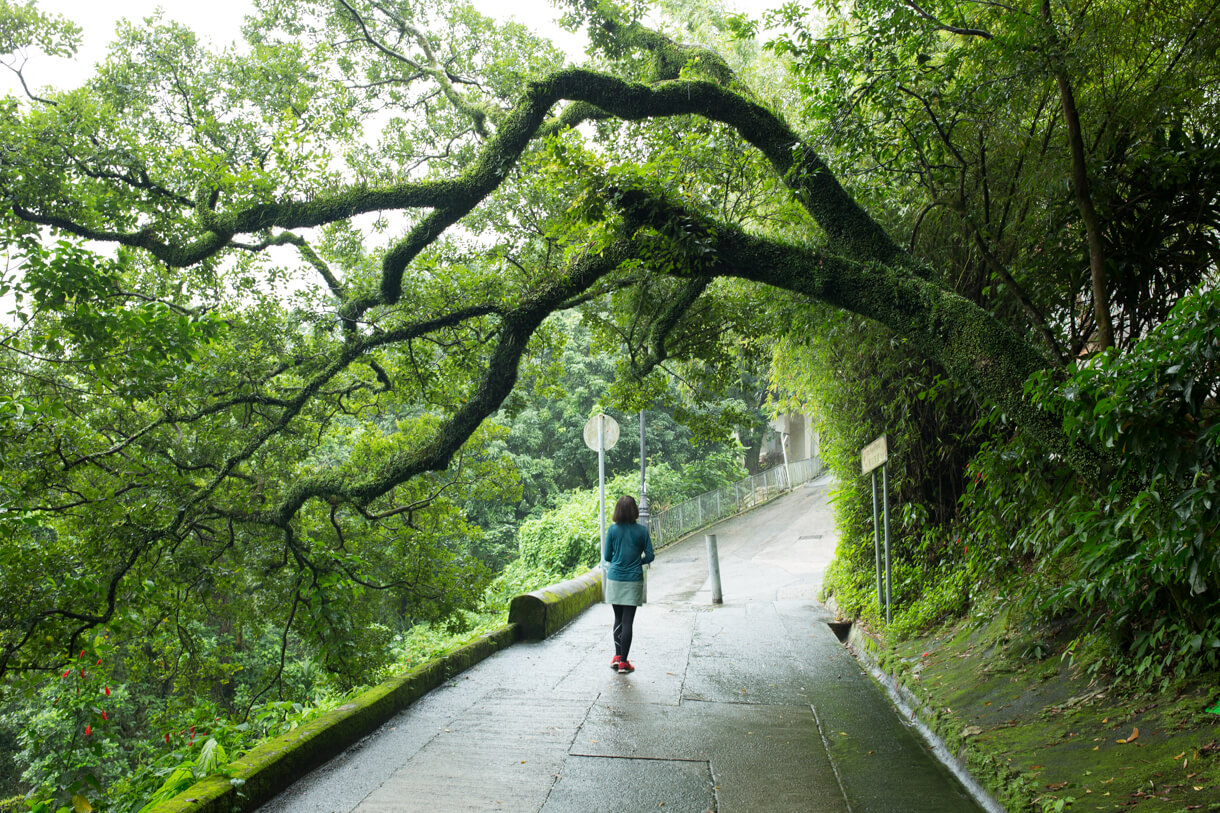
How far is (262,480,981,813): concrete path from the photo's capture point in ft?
13.9

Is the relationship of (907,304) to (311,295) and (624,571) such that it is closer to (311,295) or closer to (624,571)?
(624,571)

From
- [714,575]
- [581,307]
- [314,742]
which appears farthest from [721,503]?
[314,742]

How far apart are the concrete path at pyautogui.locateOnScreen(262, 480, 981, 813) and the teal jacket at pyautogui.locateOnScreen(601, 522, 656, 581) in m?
0.99

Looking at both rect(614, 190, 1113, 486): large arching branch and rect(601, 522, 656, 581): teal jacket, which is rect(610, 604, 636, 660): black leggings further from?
rect(614, 190, 1113, 486): large arching branch

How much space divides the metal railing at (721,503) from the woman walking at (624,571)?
14.1 m

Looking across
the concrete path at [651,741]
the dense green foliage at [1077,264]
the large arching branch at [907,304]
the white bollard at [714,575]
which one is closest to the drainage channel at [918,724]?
the concrete path at [651,741]

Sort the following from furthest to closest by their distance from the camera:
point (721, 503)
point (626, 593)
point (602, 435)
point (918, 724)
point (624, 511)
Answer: point (721, 503), point (602, 435), point (624, 511), point (626, 593), point (918, 724)

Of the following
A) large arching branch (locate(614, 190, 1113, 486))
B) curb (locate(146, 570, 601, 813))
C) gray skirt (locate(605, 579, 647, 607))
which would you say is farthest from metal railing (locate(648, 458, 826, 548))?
large arching branch (locate(614, 190, 1113, 486))

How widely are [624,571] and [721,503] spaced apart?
2154 centimetres

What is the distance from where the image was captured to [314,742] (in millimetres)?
4789

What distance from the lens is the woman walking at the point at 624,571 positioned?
300 inches

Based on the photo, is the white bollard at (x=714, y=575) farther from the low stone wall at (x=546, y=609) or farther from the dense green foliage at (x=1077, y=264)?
the dense green foliage at (x=1077, y=264)

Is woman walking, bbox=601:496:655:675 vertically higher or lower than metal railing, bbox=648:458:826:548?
higher

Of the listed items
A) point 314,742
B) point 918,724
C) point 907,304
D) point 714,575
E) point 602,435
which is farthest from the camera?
point 602,435
